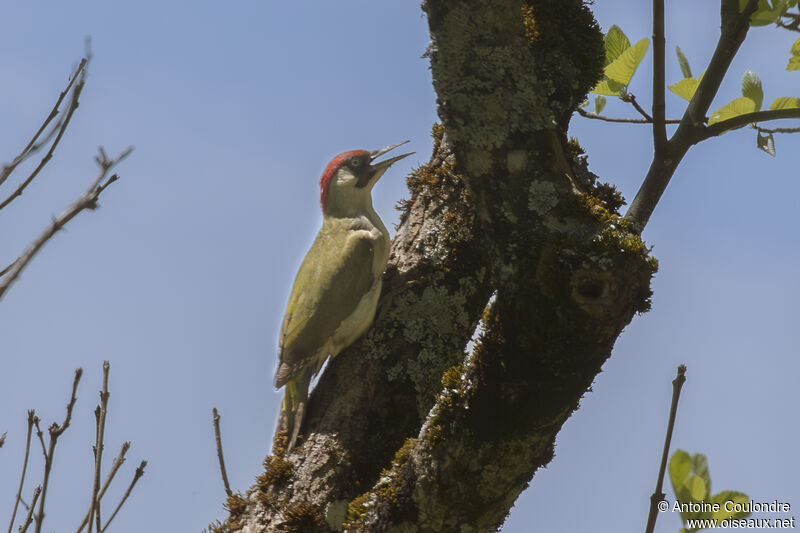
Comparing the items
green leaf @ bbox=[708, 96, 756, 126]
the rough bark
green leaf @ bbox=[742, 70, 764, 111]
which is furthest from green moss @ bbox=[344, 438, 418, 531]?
green leaf @ bbox=[742, 70, 764, 111]

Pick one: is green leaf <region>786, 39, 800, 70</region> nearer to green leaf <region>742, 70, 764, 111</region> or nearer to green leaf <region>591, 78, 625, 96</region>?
green leaf <region>742, 70, 764, 111</region>

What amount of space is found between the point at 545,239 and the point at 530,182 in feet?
0.73

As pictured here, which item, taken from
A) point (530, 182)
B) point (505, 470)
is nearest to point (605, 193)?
point (530, 182)

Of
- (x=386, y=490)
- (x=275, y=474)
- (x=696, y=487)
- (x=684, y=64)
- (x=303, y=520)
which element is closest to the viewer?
(x=696, y=487)

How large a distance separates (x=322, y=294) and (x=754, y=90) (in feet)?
8.53

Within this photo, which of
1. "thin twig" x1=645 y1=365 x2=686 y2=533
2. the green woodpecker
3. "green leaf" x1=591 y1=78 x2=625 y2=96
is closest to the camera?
"thin twig" x1=645 y1=365 x2=686 y2=533

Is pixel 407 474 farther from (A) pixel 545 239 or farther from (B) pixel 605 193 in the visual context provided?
(B) pixel 605 193

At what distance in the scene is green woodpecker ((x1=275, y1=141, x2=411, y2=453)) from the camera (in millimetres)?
4262

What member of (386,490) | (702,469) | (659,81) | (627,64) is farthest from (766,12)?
A: (386,490)

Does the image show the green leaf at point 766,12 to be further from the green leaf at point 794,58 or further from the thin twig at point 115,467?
the thin twig at point 115,467

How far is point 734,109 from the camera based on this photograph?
3.00m

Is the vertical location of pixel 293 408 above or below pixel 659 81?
below

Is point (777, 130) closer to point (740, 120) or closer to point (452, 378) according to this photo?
point (740, 120)

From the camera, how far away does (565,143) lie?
2.96m
